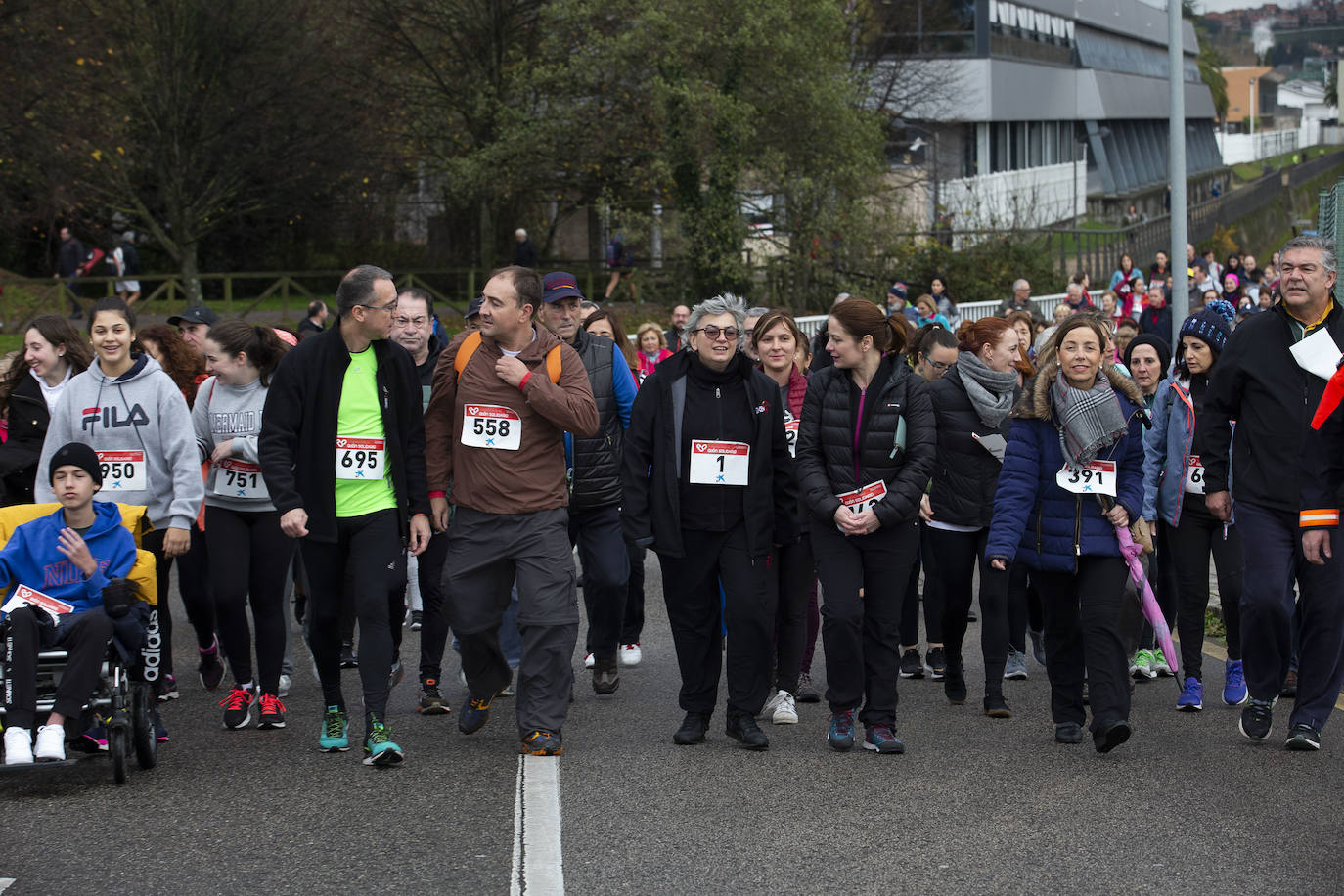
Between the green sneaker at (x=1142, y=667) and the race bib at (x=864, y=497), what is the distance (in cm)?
254

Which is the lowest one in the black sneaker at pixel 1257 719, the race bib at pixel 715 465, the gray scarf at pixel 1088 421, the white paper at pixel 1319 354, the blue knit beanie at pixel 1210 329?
the black sneaker at pixel 1257 719

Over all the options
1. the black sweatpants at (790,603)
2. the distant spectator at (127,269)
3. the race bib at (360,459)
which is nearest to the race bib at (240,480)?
the race bib at (360,459)

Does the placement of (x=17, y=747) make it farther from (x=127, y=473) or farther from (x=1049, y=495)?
(x=1049, y=495)

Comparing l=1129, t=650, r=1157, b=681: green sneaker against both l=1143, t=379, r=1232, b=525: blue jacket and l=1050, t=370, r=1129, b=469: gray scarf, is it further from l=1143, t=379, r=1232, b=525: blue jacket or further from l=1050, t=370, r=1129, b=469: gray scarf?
l=1050, t=370, r=1129, b=469: gray scarf

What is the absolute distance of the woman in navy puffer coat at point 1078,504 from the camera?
7137 millimetres

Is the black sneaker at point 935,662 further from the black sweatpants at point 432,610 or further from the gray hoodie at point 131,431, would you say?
the gray hoodie at point 131,431

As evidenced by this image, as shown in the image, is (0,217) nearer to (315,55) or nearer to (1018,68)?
(315,55)

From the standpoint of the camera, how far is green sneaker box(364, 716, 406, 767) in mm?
6922

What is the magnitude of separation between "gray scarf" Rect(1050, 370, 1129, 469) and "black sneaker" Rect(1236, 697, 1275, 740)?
4.32 feet

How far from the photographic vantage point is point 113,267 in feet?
125

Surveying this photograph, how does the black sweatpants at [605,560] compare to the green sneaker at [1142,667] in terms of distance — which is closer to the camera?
the black sweatpants at [605,560]

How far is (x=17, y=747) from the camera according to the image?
6.53 meters

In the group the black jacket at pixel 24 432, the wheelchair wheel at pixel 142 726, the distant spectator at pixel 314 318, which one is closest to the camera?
the wheelchair wheel at pixel 142 726

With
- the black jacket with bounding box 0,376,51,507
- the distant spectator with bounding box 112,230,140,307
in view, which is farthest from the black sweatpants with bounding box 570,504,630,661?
the distant spectator with bounding box 112,230,140,307
